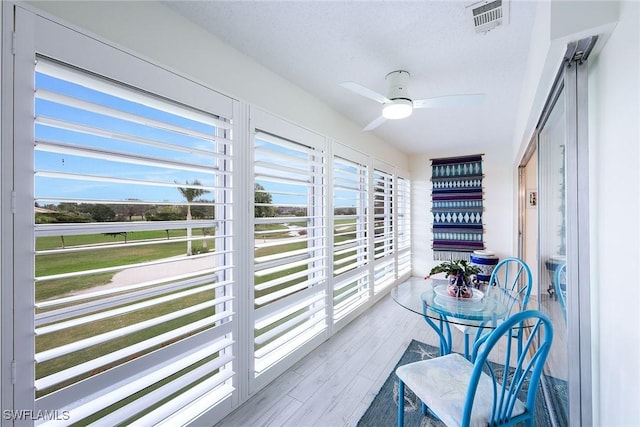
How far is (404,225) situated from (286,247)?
10.1 ft

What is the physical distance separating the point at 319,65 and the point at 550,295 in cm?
220

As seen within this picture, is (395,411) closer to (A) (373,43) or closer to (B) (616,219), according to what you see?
(B) (616,219)

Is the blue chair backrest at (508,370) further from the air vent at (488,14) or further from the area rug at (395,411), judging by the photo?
the air vent at (488,14)

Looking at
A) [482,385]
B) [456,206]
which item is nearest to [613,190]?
[482,385]

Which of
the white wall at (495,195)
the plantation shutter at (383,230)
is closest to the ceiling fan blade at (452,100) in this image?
the plantation shutter at (383,230)

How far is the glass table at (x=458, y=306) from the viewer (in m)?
1.59

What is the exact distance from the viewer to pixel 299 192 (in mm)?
2316

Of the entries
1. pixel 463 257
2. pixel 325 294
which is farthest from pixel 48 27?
pixel 463 257

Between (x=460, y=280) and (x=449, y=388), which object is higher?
(x=460, y=280)

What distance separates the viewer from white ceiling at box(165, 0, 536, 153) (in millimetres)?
1428

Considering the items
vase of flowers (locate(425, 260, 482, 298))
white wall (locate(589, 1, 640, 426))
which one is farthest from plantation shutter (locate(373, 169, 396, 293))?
white wall (locate(589, 1, 640, 426))

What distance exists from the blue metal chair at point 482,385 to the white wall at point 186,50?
1.92m

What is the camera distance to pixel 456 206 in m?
4.62

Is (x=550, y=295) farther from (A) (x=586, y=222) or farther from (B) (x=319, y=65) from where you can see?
(B) (x=319, y=65)
